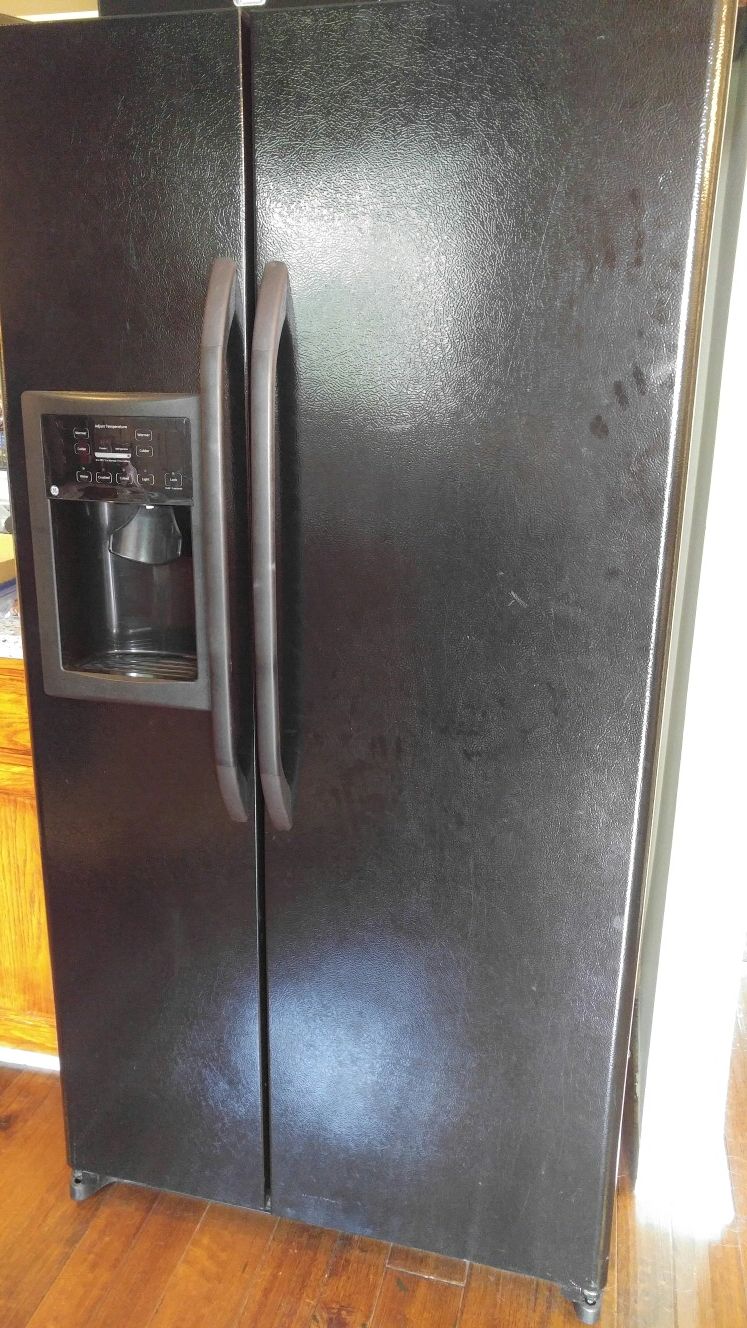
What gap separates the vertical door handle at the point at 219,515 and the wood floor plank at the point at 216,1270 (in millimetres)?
807

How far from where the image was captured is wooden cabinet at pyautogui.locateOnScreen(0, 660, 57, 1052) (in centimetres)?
183

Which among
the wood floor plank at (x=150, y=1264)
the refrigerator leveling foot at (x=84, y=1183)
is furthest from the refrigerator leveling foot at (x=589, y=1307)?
the refrigerator leveling foot at (x=84, y=1183)

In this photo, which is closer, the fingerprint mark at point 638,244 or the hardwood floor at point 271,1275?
the fingerprint mark at point 638,244

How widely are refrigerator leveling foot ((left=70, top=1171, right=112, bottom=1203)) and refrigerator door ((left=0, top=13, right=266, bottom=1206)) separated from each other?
0.05 meters

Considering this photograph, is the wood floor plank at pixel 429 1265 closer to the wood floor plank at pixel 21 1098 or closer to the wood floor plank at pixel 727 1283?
the wood floor plank at pixel 727 1283

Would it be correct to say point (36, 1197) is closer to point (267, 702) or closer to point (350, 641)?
point (267, 702)

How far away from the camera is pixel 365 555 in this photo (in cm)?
132

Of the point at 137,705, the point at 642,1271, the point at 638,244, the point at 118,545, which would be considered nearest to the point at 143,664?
the point at 137,705

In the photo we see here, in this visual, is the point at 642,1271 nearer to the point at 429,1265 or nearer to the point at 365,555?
the point at 429,1265

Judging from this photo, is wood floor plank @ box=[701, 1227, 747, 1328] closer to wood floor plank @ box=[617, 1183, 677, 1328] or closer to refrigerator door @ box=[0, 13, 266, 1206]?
wood floor plank @ box=[617, 1183, 677, 1328]

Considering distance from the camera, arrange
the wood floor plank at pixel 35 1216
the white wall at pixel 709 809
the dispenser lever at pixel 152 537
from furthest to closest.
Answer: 1. the wood floor plank at pixel 35 1216
2. the white wall at pixel 709 809
3. the dispenser lever at pixel 152 537

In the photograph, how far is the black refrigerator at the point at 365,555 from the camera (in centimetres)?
117

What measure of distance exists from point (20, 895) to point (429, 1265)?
3.18 ft

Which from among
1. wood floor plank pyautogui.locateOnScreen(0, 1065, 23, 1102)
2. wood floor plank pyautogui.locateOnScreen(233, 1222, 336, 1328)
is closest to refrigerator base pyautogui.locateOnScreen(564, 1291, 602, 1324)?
wood floor plank pyautogui.locateOnScreen(233, 1222, 336, 1328)
